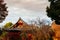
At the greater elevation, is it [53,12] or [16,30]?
[53,12]

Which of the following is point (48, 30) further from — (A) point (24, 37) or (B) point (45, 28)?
(A) point (24, 37)

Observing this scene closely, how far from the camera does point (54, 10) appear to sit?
36.5m

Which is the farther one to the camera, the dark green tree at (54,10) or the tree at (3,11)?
the tree at (3,11)

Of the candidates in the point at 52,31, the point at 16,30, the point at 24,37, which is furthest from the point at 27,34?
the point at 52,31

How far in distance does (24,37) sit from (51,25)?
626cm

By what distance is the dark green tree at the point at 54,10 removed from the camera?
36125 millimetres

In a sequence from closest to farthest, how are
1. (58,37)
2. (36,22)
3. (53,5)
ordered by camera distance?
(58,37) → (36,22) → (53,5)

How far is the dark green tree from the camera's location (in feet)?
119

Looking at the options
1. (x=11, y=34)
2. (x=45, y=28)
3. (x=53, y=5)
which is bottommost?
(x=11, y=34)

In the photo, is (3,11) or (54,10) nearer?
(54,10)

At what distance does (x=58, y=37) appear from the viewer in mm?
30625

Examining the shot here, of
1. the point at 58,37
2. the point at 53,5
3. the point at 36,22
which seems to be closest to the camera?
the point at 58,37

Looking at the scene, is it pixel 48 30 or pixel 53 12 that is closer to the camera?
pixel 48 30

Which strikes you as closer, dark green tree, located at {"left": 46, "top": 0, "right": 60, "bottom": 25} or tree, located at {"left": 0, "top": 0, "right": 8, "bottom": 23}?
dark green tree, located at {"left": 46, "top": 0, "right": 60, "bottom": 25}
